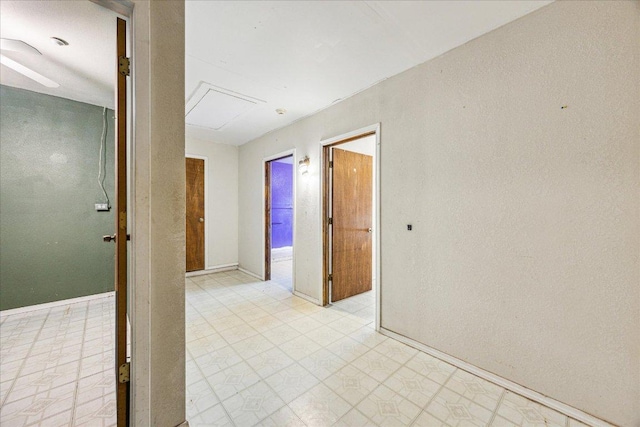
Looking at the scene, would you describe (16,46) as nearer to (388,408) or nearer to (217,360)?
(217,360)

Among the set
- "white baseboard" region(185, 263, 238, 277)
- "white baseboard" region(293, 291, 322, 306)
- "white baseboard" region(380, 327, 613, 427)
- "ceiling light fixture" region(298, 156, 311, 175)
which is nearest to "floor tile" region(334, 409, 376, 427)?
"white baseboard" region(380, 327, 613, 427)

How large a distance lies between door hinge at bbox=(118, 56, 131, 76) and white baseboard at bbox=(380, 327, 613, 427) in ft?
9.36

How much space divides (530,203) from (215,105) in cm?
338

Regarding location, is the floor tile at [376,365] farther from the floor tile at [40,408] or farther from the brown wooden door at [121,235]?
the floor tile at [40,408]

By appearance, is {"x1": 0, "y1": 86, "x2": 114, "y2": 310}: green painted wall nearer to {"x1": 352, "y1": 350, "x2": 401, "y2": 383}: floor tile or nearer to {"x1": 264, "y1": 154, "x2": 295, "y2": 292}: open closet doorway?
{"x1": 264, "y1": 154, "x2": 295, "y2": 292}: open closet doorway

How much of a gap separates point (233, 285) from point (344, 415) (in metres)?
3.08

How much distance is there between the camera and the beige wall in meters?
1.15

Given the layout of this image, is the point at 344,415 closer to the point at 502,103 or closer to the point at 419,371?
the point at 419,371

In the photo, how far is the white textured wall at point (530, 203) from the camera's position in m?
1.39

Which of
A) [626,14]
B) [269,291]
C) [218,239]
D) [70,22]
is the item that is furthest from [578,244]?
[218,239]

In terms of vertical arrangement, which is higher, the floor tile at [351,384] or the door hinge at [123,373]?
the door hinge at [123,373]

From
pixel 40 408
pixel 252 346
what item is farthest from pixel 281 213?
pixel 40 408

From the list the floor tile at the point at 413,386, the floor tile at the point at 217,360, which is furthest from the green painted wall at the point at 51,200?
the floor tile at the point at 413,386

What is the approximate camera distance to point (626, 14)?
1354 mm
